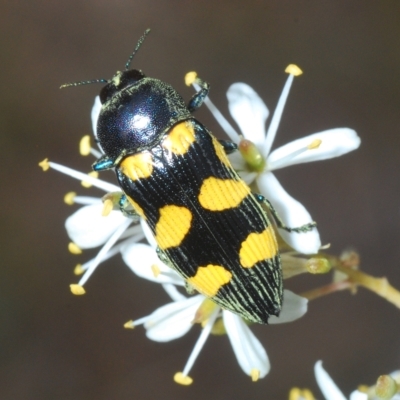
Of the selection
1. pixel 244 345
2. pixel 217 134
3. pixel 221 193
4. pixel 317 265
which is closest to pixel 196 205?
pixel 221 193

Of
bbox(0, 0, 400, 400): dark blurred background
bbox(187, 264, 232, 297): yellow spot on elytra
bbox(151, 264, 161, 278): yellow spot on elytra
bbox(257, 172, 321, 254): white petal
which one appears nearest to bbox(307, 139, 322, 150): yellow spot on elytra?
bbox(257, 172, 321, 254): white petal

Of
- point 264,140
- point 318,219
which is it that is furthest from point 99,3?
point 264,140

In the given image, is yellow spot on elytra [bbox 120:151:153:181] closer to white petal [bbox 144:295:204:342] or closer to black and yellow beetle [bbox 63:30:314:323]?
black and yellow beetle [bbox 63:30:314:323]

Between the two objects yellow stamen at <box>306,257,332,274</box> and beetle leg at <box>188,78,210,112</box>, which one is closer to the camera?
yellow stamen at <box>306,257,332,274</box>

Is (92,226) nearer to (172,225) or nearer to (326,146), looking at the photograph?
(172,225)

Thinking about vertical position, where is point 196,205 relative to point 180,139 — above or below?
below
